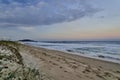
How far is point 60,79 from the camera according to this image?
445 cm

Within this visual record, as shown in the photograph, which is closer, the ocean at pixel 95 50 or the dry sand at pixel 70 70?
the dry sand at pixel 70 70

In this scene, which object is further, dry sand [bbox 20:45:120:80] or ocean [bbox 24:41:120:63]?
ocean [bbox 24:41:120:63]

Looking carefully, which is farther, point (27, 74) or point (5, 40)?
point (5, 40)

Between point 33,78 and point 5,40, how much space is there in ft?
19.1

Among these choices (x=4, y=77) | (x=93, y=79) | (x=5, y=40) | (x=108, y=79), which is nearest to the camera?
(x=4, y=77)

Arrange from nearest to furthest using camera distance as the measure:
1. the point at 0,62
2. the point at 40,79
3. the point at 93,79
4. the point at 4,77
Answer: the point at 4,77, the point at 40,79, the point at 0,62, the point at 93,79

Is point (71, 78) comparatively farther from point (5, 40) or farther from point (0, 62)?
point (5, 40)

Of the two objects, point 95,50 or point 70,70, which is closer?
point 70,70

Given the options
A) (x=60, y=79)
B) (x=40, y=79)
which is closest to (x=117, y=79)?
(x=60, y=79)

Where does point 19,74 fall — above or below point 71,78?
above

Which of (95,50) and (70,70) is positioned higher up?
(70,70)

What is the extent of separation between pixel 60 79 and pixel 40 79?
92 centimetres

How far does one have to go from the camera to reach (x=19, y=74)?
337 centimetres

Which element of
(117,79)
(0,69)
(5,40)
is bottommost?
(117,79)
